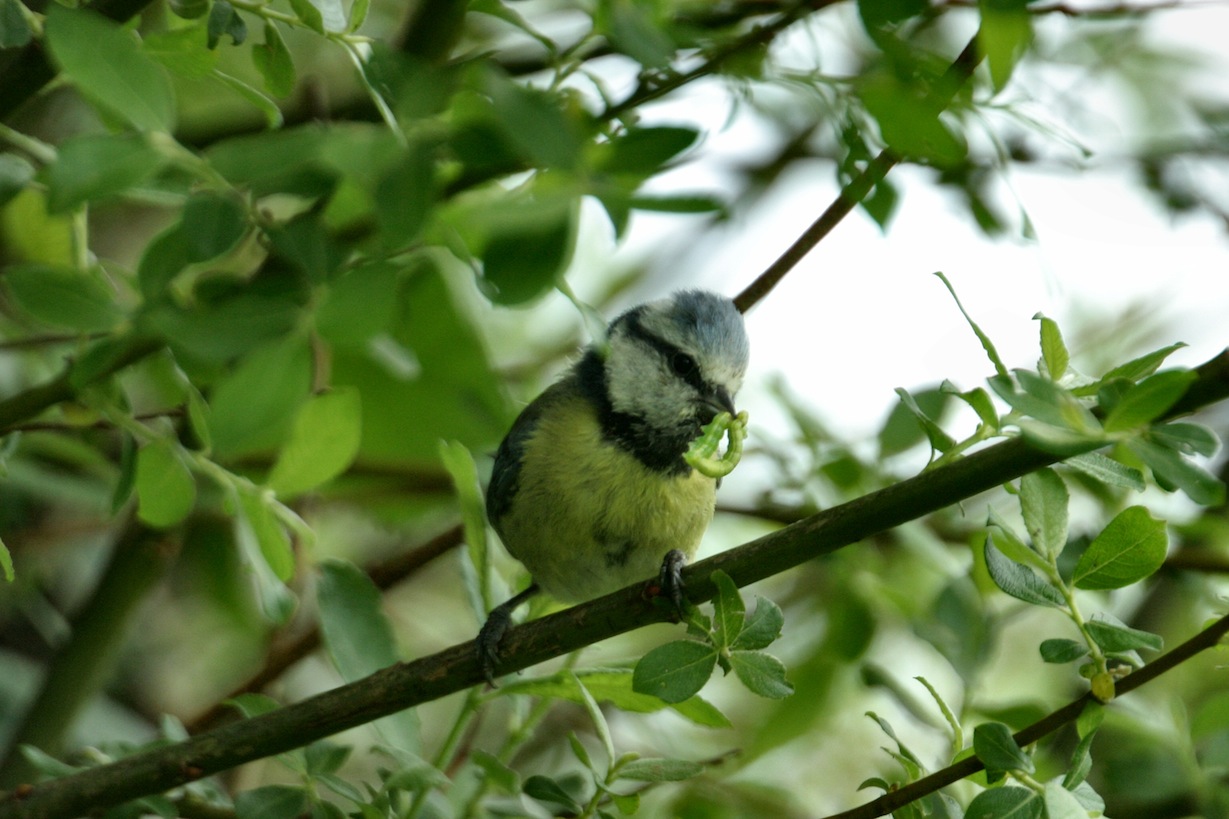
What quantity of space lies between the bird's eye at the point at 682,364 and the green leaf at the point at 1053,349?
0.81 m

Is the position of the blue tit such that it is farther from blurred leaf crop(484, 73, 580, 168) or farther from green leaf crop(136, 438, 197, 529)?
blurred leaf crop(484, 73, 580, 168)

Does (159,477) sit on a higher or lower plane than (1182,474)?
lower

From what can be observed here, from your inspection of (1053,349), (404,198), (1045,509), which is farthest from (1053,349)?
(404,198)

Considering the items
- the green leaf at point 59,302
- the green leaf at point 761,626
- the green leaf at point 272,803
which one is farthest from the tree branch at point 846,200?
the green leaf at point 272,803

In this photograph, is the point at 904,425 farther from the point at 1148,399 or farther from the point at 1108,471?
the point at 1148,399

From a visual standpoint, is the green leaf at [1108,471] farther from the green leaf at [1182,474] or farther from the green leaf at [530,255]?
the green leaf at [530,255]

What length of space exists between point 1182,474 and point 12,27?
808mm

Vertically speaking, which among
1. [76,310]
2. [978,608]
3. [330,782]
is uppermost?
[76,310]

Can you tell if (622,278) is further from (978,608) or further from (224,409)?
(224,409)

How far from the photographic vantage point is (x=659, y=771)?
0.88 metres

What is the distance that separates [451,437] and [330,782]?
Answer: 76 cm

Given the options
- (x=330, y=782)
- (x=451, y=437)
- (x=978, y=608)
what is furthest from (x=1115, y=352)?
(x=330, y=782)

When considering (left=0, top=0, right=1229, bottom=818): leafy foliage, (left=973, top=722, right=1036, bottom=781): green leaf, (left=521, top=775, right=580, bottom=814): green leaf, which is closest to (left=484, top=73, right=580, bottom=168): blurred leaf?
(left=0, top=0, right=1229, bottom=818): leafy foliage

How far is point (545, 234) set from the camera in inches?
21.4
